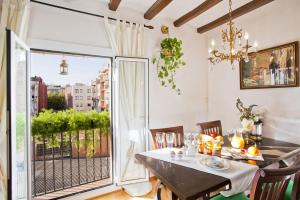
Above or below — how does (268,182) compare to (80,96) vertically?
below

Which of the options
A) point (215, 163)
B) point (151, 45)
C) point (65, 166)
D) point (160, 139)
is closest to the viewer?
point (215, 163)

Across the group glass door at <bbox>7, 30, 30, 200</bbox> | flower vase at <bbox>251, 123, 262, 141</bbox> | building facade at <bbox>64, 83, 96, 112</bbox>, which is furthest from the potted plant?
building facade at <bbox>64, 83, 96, 112</bbox>

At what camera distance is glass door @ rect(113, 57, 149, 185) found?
271 cm

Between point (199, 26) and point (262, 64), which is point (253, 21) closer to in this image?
point (262, 64)

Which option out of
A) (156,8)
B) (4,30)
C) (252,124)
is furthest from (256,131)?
(4,30)

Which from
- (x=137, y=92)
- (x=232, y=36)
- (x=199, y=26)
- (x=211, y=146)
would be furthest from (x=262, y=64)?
(x=137, y=92)

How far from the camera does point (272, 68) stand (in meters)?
2.63

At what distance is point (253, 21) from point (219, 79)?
41.3 inches

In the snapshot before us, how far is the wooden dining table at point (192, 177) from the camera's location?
3.94ft

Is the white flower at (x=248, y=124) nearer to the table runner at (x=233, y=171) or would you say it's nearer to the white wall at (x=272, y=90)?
the white wall at (x=272, y=90)

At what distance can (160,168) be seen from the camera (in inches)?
61.2

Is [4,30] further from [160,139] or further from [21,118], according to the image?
[160,139]

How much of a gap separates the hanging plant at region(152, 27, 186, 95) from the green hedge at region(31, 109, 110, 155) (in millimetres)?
1097

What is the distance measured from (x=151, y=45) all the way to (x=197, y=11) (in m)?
0.83
